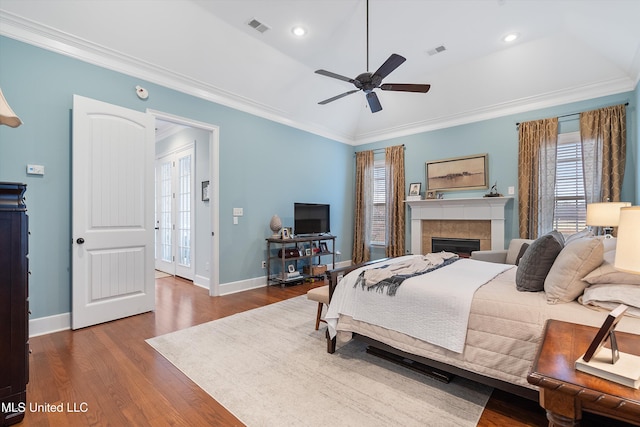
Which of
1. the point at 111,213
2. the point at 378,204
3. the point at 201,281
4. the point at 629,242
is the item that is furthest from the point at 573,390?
the point at 378,204

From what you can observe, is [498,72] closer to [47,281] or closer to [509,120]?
[509,120]

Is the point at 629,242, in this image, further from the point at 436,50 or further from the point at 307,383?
the point at 436,50

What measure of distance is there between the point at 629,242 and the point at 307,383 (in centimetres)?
189

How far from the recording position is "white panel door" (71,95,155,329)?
9.80ft

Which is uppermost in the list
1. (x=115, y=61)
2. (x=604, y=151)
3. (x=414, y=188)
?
(x=115, y=61)

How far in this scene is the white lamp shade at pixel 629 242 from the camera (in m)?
1.05

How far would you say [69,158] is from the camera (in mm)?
3010

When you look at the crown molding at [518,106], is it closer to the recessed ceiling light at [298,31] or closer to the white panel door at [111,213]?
the recessed ceiling light at [298,31]

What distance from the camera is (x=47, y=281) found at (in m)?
2.89

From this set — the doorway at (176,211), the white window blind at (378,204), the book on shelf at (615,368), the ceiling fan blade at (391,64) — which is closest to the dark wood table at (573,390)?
the book on shelf at (615,368)

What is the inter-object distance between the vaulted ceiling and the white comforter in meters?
3.07

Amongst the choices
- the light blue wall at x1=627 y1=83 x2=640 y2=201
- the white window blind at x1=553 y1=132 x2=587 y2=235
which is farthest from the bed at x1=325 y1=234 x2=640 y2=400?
the white window blind at x1=553 y1=132 x2=587 y2=235

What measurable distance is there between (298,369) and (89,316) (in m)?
2.39

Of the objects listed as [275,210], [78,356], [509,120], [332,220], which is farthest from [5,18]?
[509,120]
